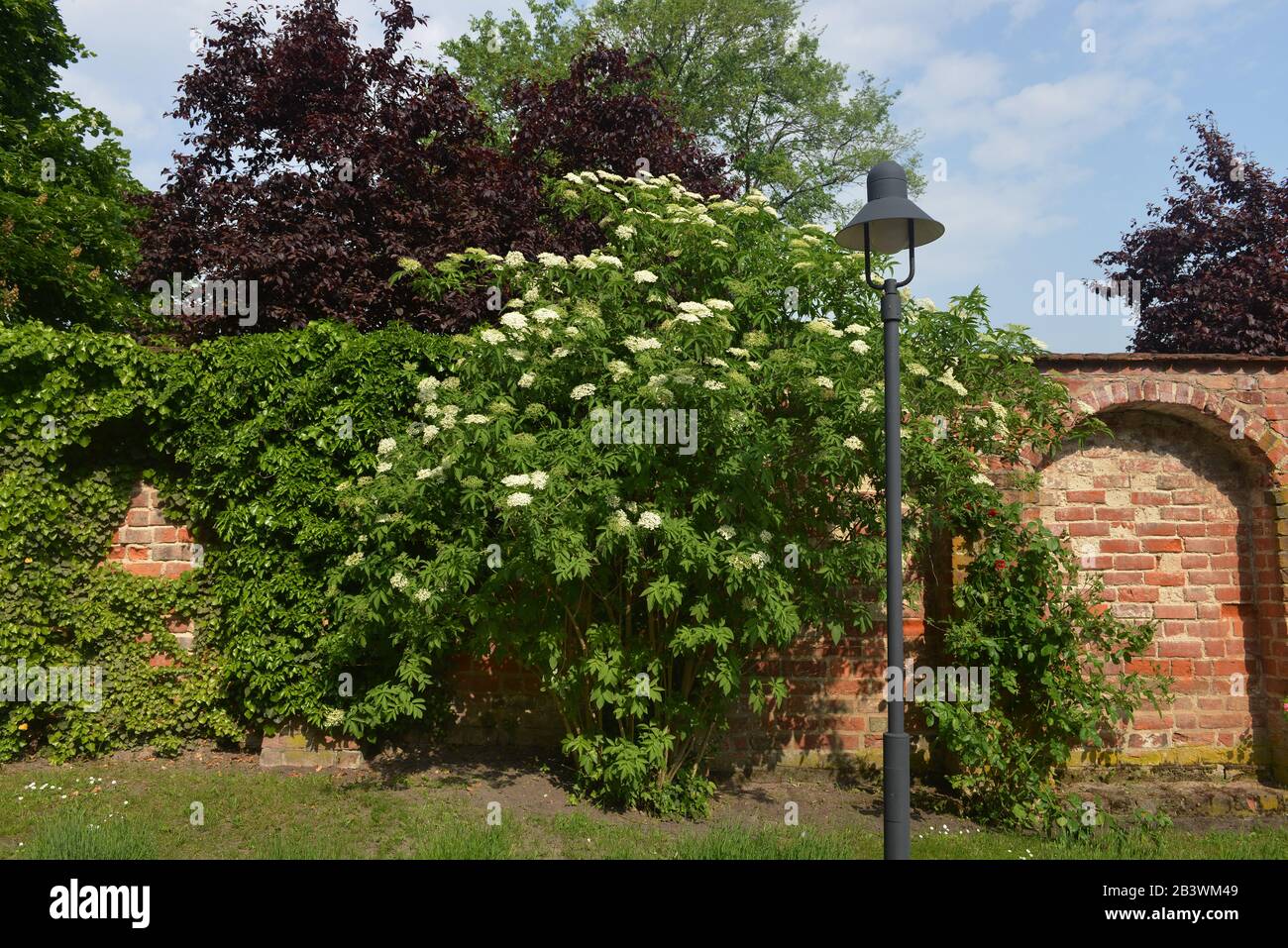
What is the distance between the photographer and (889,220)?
441cm

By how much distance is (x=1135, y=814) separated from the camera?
545 centimetres

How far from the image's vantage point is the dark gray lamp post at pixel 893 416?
4.12 metres

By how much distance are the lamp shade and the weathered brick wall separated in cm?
258

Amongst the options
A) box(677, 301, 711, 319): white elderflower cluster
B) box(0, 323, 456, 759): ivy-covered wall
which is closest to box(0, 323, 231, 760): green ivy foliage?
box(0, 323, 456, 759): ivy-covered wall

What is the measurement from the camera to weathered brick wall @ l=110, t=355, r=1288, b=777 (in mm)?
6410

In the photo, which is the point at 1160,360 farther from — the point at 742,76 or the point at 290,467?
the point at 742,76

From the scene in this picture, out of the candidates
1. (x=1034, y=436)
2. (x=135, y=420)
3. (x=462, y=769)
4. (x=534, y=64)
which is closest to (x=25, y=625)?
(x=135, y=420)

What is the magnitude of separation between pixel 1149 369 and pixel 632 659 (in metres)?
4.60

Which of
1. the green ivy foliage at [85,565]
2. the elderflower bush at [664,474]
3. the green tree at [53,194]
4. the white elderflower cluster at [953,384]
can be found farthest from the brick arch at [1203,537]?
the green tree at [53,194]

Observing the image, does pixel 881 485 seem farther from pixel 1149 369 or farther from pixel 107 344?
pixel 107 344

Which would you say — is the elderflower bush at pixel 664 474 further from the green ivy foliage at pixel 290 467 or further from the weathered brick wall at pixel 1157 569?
the weathered brick wall at pixel 1157 569

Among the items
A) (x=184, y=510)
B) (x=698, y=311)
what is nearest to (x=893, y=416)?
(x=698, y=311)

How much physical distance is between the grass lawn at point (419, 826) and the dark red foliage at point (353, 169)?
433cm

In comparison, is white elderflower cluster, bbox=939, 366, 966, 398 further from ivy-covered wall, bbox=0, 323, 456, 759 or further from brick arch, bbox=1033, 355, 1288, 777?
ivy-covered wall, bbox=0, 323, 456, 759
